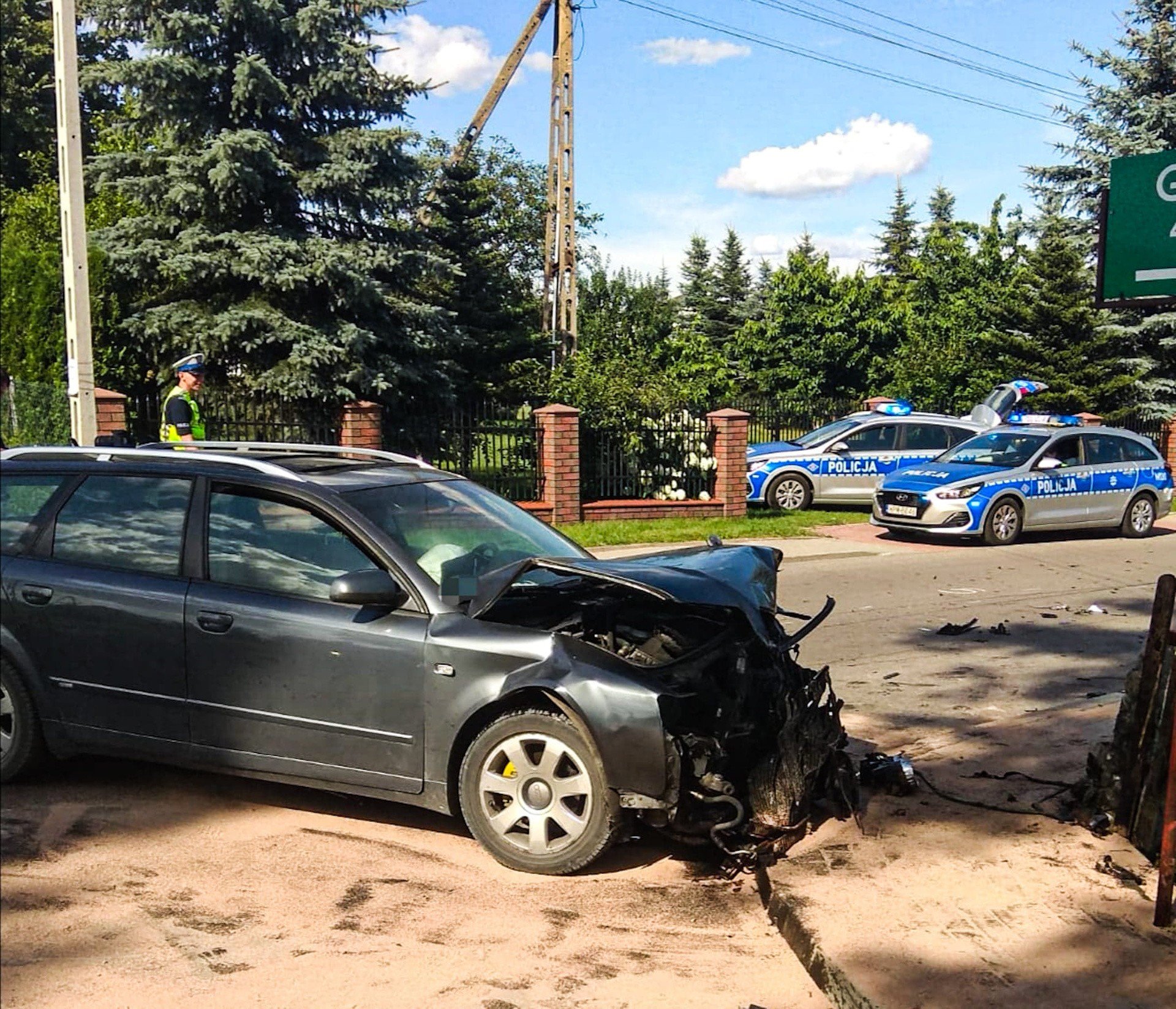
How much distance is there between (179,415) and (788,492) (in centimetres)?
1212

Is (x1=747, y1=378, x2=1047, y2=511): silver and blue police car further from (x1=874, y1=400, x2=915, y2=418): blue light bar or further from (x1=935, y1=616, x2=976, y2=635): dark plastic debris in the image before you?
(x1=935, y1=616, x2=976, y2=635): dark plastic debris

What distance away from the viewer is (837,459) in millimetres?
19531

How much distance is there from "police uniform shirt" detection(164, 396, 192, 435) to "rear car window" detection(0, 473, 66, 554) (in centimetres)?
422

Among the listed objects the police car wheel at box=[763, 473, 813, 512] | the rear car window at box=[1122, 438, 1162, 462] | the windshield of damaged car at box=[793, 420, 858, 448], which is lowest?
the police car wheel at box=[763, 473, 813, 512]

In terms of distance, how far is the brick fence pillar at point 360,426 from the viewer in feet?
54.4

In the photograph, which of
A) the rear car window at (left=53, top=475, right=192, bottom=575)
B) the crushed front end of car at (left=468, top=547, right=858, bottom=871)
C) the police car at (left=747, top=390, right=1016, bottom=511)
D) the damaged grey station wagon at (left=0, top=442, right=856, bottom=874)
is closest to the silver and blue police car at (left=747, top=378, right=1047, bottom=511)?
the police car at (left=747, top=390, right=1016, bottom=511)

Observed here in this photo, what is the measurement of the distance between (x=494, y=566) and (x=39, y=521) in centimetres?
210

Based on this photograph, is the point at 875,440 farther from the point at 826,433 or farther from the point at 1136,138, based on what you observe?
the point at 1136,138

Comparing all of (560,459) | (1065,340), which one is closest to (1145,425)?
(1065,340)

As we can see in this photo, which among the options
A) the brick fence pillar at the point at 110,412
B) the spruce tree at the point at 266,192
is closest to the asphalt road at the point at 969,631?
the brick fence pillar at the point at 110,412

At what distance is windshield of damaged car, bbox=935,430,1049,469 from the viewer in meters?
16.5

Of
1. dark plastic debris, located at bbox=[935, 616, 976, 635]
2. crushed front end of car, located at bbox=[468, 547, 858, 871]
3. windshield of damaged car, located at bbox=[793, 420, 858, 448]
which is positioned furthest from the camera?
windshield of damaged car, located at bbox=[793, 420, 858, 448]

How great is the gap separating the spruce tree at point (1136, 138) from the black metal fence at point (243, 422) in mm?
20927

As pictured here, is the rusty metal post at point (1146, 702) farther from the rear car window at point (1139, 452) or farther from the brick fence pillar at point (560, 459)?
the rear car window at point (1139, 452)
